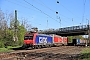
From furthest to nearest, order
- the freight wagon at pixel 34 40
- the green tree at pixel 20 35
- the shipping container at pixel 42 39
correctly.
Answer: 1. the green tree at pixel 20 35
2. the shipping container at pixel 42 39
3. the freight wagon at pixel 34 40

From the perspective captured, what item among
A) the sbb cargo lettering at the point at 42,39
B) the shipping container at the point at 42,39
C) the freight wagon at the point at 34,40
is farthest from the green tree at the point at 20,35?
the freight wagon at the point at 34,40

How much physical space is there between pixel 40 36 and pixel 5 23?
1870cm

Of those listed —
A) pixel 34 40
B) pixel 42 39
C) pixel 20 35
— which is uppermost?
pixel 20 35

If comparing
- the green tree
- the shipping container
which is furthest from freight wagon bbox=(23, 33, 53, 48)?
the green tree

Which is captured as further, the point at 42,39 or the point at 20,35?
the point at 20,35

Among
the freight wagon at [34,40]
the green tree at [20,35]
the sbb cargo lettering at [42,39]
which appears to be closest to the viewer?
the freight wagon at [34,40]

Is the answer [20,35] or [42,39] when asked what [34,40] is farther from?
[20,35]

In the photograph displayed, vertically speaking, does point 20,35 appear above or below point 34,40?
above

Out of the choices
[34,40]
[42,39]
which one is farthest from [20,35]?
[34,40]

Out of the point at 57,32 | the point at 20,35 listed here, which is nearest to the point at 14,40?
the point at 20,35

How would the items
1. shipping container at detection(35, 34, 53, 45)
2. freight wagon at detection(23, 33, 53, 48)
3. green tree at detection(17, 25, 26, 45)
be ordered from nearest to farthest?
freight wagon at detection(23, 33, 53, 48) < shipping container at detection(35, 34, 53, 45) < green tree at detection(17, 25, 26, 45)

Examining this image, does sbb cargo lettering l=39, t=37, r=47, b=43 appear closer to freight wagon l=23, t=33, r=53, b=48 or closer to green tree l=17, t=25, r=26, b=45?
freight wagon l=23, t=33, r=53, b=48

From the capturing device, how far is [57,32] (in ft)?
304

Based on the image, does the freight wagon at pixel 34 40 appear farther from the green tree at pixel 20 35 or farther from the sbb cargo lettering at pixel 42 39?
the green tree at pixel 20 35
